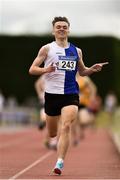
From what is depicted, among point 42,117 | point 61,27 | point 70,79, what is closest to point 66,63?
point 70,79

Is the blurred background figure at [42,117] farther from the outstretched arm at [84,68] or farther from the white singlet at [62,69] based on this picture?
the white singlet at [62,69]

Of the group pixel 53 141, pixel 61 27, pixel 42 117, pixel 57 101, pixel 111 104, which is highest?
pixel 61 27

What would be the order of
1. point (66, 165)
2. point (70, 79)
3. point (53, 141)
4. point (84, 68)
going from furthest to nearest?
point (53, 141) → point (66, 165) → point (84, 68) → point (70, 79)

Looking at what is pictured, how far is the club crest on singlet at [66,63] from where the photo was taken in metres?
11.9

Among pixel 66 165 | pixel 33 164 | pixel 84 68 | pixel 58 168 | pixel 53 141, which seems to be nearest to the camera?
pixel 58 168

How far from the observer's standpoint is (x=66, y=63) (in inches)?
470

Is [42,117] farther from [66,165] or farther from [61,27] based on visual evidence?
[61,27]

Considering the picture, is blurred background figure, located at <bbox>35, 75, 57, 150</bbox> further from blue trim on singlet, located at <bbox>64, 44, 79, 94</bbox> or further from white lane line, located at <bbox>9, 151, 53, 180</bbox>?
blue trim on singlet, located at <bbox>64, 44, 79, 94</bbox>

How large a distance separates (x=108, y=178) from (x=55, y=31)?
7.38 ft

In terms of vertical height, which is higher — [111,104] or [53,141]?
[53,141]

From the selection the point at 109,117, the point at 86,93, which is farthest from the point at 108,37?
the point at 86,93

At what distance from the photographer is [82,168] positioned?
1384 centimetres

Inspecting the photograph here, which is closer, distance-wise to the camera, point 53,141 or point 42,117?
point 42,117

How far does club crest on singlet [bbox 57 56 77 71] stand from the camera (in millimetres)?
11914
